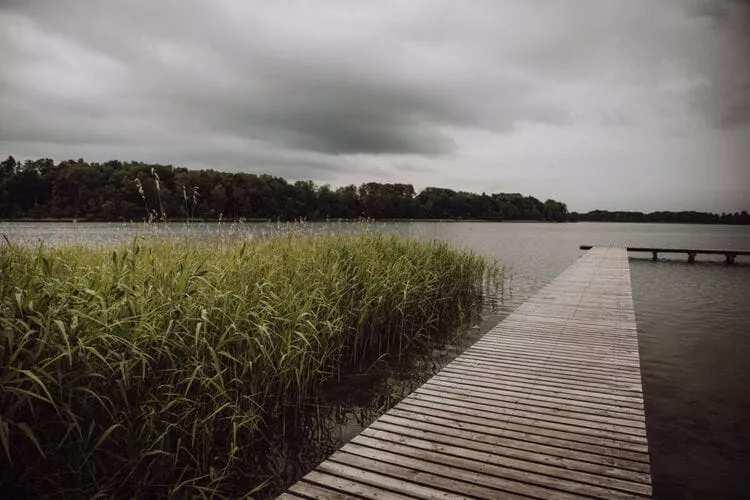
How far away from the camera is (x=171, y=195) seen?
17625 mm

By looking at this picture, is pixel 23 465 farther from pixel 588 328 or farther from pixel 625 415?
pixel 588 328

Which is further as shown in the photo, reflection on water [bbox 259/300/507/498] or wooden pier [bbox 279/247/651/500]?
reflection on water [bbox 259/300/507/498]

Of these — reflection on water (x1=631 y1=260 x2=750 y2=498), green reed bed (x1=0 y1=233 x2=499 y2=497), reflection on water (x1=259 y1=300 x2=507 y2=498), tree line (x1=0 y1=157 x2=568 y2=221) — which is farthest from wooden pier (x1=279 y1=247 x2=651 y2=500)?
tree line (x1=0 y1=157 x2=568 y2=221)

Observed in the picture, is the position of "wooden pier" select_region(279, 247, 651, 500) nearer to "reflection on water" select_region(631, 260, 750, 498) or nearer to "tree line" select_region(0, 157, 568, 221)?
"reflection on water" select_region(631, 260, 750, 498)

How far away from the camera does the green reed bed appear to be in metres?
2.64

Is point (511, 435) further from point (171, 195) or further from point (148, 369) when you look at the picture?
point (171, 195)

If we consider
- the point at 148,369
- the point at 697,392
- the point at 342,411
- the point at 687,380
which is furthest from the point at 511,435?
the point at 687,380

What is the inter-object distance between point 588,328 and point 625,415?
3.56 metres

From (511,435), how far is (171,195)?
17786mm

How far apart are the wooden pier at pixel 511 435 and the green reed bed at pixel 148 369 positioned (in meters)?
1.21

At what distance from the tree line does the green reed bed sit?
1380 centimetres

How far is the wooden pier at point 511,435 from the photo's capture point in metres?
2.70

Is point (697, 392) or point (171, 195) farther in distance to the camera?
point (171, 195)

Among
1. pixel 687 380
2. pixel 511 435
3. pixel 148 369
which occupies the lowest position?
pixel 687 380
